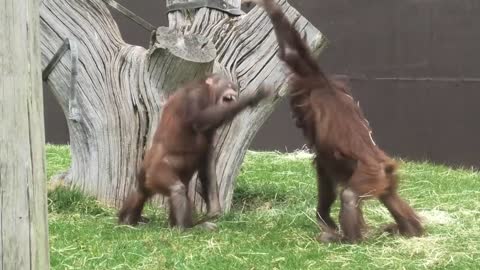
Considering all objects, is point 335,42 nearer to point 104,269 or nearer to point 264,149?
point 264,149

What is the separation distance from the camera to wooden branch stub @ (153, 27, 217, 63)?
4.37m

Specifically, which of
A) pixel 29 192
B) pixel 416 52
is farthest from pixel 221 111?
pixel 416 52

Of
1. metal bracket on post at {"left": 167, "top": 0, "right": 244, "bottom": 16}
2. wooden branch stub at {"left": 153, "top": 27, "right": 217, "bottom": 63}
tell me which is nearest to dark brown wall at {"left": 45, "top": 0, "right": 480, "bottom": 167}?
metal bracket on post at {"left": 167, "top": 0, "right": 244, "bottom": 16}

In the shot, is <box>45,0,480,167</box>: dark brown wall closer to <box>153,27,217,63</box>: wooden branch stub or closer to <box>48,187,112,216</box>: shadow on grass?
<box>153,27,217,63</box>: wooden branch stub

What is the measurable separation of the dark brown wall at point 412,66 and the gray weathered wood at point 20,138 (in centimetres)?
615

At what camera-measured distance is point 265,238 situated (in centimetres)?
386

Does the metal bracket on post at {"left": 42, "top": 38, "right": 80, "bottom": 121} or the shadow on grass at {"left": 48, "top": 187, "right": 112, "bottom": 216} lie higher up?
the metal bracket on post at {"left": 42, "top": 38, "right": 80, "bottom": 121}

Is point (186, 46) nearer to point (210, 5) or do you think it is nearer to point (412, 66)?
point (210, 5)

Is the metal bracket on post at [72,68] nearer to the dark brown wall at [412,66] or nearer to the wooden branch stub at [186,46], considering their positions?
the wooden branch stub at [186,46]

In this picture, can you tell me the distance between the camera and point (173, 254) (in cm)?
346

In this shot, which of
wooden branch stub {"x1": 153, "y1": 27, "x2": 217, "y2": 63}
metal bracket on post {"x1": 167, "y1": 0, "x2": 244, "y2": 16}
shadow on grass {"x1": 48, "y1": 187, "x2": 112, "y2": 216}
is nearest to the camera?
wooden branch stub {"x1": 153, "y1": 27, "x2": 217, "y2": 63}

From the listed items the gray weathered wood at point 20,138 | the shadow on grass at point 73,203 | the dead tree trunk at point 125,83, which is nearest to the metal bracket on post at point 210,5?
the dead tree trunk at point 125,83

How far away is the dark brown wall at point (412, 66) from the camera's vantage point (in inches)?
300

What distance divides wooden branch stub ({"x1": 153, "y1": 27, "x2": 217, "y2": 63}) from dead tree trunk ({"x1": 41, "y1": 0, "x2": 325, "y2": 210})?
5 cm
